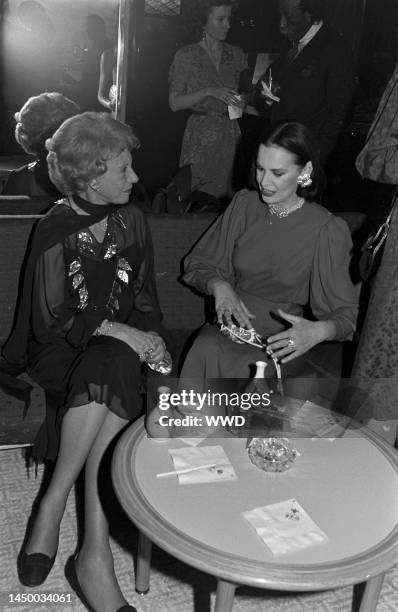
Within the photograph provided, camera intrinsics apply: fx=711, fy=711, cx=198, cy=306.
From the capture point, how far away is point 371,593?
1596 millimetres

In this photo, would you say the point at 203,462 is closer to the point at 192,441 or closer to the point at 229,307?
the point at 192,441

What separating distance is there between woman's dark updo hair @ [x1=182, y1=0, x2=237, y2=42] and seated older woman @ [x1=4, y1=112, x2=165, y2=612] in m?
1.47

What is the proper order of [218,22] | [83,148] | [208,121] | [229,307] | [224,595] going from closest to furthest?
[224,595] → [83,148] → [229,307] → [218,22] → [208,121]

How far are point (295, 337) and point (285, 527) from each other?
733 mm

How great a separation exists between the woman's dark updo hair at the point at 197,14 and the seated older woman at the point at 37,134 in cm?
97

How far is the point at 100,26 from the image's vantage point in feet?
10.3

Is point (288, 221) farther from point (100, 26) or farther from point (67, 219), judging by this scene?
point (100, 26)

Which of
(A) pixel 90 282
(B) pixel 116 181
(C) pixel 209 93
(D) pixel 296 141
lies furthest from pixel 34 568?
(C) pixel 209 93

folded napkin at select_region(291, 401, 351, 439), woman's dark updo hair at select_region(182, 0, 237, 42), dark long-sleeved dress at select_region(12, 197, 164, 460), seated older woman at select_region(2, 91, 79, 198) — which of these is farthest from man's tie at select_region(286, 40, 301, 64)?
folded napkin at select_region(291, 401, 351, 439)

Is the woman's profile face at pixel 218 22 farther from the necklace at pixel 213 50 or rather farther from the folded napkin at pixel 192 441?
the folded napkin at pixel 192 441

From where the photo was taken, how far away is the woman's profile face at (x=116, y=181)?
Answer: 2.10 m

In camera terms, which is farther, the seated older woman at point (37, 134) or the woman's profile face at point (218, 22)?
the woman's profile face at point (218, 22)

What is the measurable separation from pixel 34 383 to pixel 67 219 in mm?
516

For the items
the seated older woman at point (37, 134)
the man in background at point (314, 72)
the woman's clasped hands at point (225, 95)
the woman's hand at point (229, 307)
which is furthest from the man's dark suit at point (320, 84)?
the woman's hand at point (229, 307)
